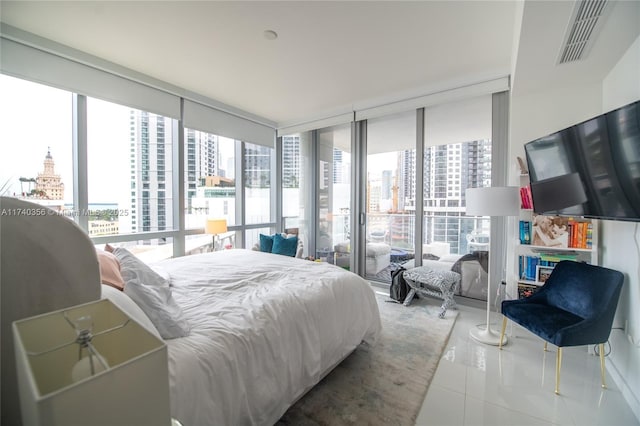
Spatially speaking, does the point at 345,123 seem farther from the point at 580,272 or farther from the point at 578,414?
the point at 578,414

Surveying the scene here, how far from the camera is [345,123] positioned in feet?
14.1

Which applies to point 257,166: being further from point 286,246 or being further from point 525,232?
point 525,232

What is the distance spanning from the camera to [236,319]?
1.39 meters

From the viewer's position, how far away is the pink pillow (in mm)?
1285

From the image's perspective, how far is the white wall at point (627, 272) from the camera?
1674 mm

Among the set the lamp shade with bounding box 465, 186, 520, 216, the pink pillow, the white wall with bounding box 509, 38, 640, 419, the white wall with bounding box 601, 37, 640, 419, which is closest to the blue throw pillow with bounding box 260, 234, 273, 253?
the pink pillow

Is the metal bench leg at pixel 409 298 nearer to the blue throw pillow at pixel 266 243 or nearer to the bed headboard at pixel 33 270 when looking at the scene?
the blue throw pillow at pixel 266 243

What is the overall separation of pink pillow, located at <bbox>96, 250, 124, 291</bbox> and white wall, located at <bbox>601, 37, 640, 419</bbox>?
3.11 metres

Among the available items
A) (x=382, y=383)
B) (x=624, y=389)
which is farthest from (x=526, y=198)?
(x=382, y=383)

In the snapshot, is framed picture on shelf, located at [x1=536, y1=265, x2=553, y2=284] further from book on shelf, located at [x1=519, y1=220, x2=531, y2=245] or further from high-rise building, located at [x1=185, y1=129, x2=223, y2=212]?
high-rise building, located at [x1=185, y1=129, x2=223, y2=212]

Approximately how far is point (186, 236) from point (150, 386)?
11.8 feet

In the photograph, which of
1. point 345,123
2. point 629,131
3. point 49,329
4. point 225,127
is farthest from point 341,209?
point 49,329

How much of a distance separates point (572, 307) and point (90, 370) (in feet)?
9.71

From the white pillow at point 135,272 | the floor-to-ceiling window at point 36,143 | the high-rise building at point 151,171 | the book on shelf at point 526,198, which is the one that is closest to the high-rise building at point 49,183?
the floor-to-ceiling window at point 36,143
